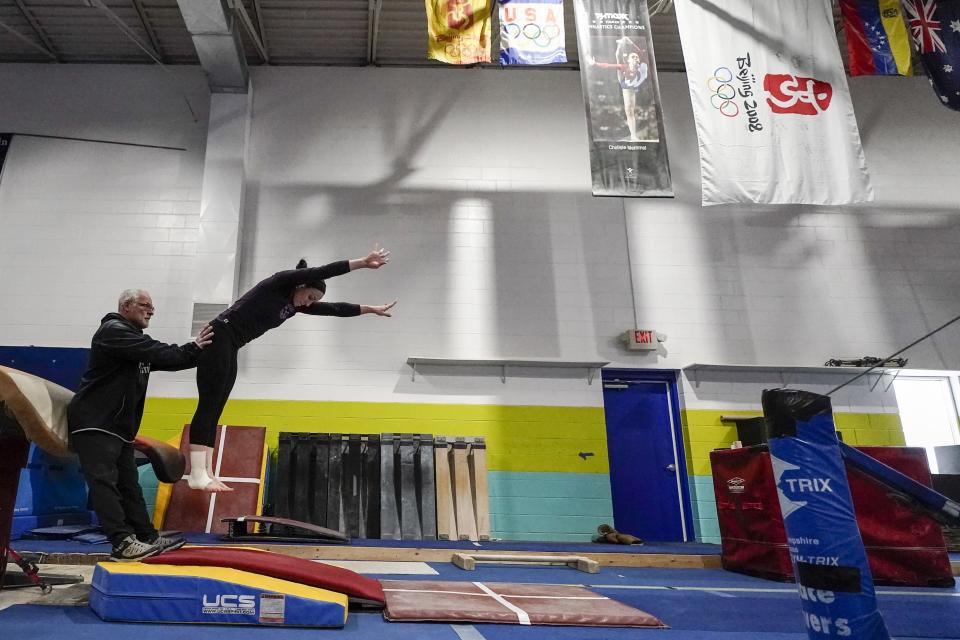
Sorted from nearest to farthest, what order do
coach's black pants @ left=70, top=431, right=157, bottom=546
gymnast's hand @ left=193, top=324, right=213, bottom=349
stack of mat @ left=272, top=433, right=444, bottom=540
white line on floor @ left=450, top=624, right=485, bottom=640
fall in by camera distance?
white line on floor @ left=450, top=624, right=485, bottom=640 < coach's black pants @ left=70, top=431, right=157, bottom=546 < gymnast's hand @ left=193, top=324, right=213, bottom=349 < stack of mat @ left=272, top=433, right=444, bottom=540

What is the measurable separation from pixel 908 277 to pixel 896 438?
2059 millimetres

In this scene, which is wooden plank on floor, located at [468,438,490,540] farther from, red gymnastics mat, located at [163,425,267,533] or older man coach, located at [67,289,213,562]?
older man coach, located at [67,289,213,562]

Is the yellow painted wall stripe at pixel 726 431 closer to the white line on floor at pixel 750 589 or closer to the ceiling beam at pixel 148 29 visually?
the white line on floor at pixel 750 589

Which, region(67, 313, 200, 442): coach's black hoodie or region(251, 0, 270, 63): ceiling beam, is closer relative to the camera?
region(67, 313, 200, 442): coach's black hoodie

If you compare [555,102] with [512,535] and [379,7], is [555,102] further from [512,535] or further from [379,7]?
[512,535]

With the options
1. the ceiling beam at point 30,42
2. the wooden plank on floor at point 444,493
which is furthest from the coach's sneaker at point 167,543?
the ceiling beam at point 30,42

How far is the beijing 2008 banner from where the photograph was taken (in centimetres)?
498

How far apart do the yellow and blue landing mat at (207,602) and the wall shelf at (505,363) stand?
14.7ft

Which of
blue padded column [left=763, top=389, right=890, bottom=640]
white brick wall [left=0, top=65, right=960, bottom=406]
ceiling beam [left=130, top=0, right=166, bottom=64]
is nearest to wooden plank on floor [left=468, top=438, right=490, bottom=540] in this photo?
white brick wall [left=0, top=65, right=960, bottom=406]

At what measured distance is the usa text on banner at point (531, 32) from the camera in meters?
5.11

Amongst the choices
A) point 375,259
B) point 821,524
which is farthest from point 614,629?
point 375,259

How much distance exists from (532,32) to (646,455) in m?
4.63

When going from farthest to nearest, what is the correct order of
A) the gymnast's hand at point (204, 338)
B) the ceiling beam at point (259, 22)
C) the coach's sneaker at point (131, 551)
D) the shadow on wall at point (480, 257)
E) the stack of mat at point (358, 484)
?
the ceiling beam at point (259, 22) < the shadow on wall at point (480, 257) < the stack of mat at point (358, 484) < the gymnast's hand at point (204, 338) < the coach's sneaker at point (131, 551)

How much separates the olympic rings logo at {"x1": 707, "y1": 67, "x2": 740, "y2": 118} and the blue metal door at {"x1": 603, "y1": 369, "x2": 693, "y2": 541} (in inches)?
120
